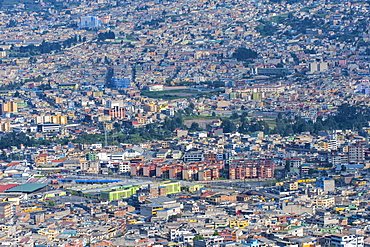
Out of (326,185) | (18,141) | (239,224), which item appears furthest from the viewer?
(18,141)

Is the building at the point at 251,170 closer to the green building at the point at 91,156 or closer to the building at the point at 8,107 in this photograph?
the green building at the point at 91,156

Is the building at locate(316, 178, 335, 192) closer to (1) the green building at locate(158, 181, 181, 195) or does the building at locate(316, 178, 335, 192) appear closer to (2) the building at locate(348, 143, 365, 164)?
(1) the green building at locate(158, 181, 181, 195)

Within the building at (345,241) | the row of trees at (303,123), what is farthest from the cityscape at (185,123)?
the row of trees at (303,123)

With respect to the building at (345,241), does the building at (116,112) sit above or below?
above

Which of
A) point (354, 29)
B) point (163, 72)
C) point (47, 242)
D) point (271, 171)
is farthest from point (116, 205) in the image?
point (354, 29)

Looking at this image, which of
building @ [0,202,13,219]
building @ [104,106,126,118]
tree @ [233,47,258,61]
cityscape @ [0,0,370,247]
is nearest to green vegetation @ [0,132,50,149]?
cityscape @ [0,0,370,247]

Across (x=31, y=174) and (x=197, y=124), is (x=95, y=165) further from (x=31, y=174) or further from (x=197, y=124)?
(x=197, y=124)

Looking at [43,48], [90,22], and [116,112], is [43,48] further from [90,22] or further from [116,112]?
[116,112]

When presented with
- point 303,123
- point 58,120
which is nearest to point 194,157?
point 303,123

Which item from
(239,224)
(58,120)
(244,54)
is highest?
(244,54)
